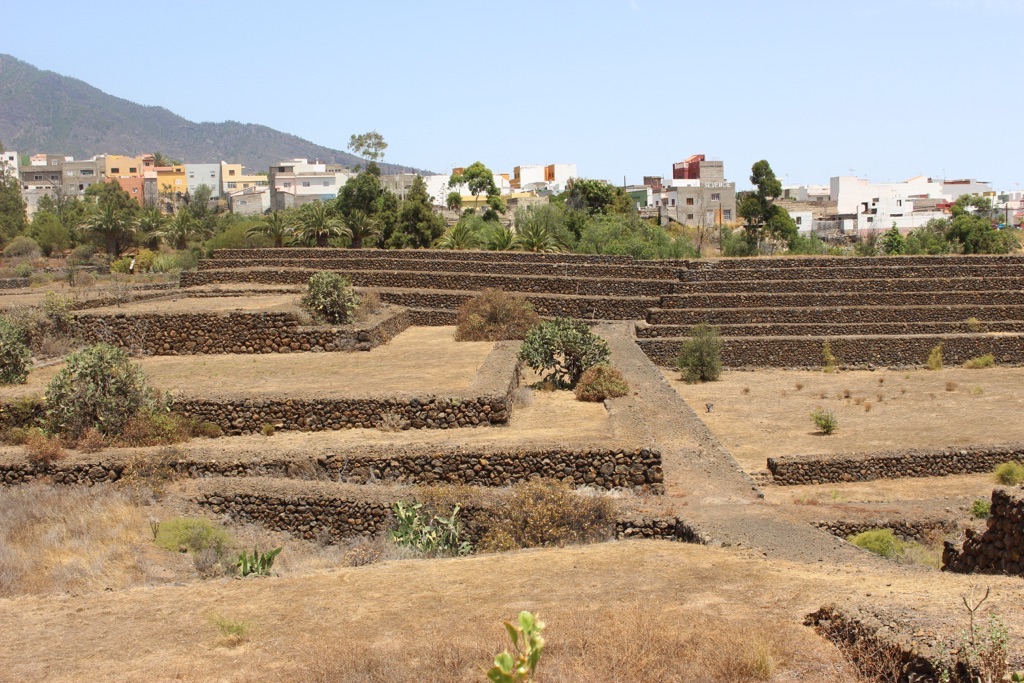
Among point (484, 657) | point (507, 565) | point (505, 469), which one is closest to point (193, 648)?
point (484, 657)

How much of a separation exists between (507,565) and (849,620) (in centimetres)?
330

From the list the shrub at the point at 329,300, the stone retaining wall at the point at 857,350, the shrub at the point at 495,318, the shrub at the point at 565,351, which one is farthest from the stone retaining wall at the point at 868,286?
the shrub at the point at 565,351

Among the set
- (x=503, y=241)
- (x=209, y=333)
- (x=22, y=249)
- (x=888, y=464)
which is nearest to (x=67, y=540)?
(x=888, y=464)

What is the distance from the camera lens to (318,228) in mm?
40719

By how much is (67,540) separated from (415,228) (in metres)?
32.9

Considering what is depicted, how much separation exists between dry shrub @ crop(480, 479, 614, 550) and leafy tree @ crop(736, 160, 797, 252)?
132 ft

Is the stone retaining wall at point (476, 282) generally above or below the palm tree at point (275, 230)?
below

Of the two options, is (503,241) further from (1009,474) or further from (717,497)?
(717,497)

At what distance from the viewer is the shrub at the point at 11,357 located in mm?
18438

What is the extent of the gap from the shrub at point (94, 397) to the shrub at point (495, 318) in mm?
12283

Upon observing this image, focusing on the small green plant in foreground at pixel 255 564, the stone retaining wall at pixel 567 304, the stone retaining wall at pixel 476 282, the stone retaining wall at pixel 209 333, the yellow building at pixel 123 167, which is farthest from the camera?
the yellow building at pixel 123 167

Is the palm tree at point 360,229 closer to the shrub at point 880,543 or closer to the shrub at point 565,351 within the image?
the shrub at point 565,351

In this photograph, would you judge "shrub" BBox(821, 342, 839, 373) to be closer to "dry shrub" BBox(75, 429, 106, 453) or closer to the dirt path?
the dirt path

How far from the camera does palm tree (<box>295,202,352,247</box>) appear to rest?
40.8m
